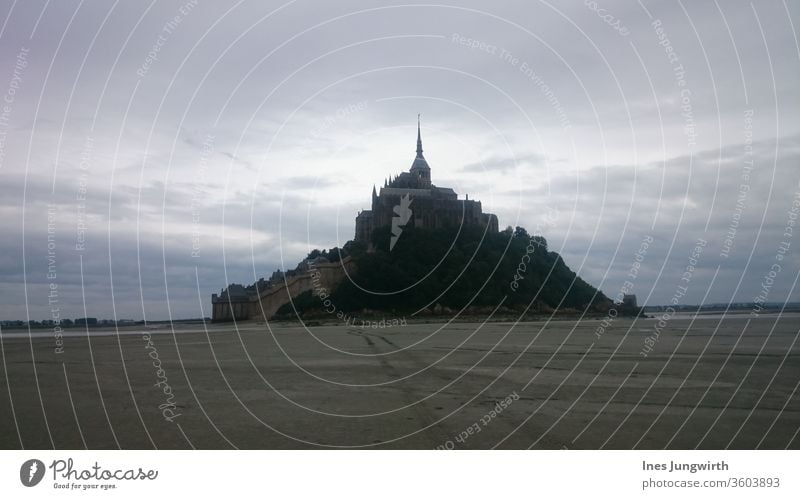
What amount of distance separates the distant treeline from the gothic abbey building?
21.2 ft

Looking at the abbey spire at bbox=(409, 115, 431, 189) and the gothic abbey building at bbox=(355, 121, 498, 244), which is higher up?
the abbey spire at bbox=(409, 115, 431, 189)

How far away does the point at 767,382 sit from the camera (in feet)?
34.2

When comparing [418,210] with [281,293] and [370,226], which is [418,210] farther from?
[281,293]

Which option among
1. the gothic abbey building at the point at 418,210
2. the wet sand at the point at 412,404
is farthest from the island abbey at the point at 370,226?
the wet sand at the point at 412,404

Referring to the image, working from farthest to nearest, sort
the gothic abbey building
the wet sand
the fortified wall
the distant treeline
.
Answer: the gothic abbey building, the fortified wall, the distant treeline, the wet sand

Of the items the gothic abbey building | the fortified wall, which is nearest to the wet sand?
the fortified wall

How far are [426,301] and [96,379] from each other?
60396mm

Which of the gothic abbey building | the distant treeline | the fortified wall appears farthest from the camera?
the gothic abbey building

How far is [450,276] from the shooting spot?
73.2 m

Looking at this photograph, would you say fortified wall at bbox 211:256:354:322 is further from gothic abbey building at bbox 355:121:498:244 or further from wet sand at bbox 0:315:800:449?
wet sand at bbox 0:315:800:449

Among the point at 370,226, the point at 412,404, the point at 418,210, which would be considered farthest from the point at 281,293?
the point at 412,404

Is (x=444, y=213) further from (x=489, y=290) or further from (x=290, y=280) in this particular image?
(x=290, y=280)

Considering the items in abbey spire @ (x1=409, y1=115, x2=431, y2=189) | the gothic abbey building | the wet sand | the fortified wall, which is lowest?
the wet sand

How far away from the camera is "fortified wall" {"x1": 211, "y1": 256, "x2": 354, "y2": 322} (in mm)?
74062
